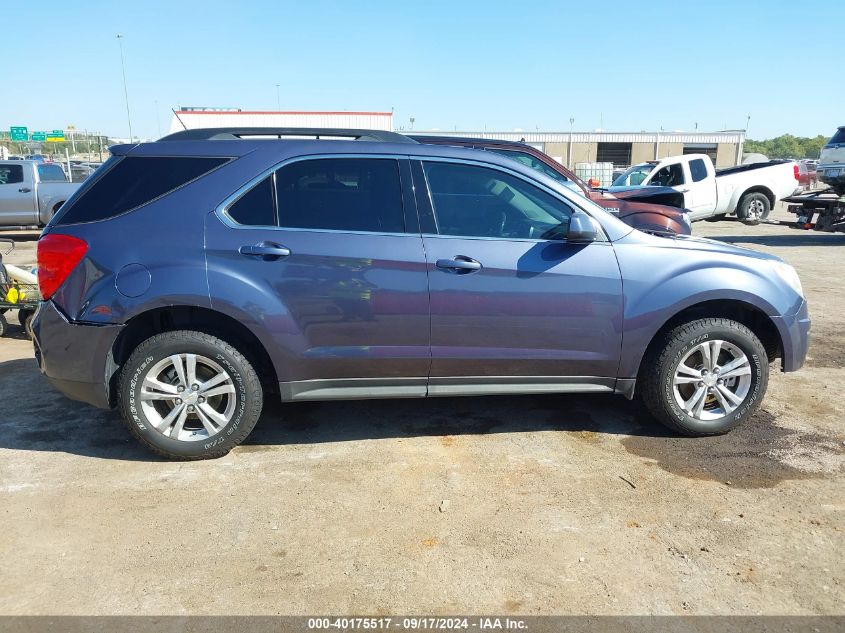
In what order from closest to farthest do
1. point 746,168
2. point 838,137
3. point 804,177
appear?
1. point 838,137
2. point 746,168
3. point 804,177

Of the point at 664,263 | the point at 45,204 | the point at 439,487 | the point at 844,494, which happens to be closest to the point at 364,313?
the point at 439,487

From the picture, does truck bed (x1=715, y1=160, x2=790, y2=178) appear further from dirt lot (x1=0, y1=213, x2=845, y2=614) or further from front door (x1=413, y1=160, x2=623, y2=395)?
front door (x1=413, y1=160, x2=623, y2=395)

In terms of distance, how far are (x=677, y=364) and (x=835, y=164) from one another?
13655 mm

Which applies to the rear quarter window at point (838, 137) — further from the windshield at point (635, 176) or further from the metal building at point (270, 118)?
the metal building at point (270, 118)

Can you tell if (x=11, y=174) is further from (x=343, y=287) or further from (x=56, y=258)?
(x=343, y=287)

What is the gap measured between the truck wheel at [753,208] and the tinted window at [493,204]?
15.5m

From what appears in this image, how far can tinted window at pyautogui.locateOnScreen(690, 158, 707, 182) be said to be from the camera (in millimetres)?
16656

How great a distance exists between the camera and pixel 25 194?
15.7m

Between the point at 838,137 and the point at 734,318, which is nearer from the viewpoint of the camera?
the point at 734,318

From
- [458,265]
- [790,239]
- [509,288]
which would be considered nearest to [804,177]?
[790,239]

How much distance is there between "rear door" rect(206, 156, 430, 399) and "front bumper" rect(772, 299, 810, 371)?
7.73 ft

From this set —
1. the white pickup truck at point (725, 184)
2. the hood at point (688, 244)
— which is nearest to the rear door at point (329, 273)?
the hood at point (688, 244)

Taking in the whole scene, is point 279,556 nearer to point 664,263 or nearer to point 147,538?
point 147,538

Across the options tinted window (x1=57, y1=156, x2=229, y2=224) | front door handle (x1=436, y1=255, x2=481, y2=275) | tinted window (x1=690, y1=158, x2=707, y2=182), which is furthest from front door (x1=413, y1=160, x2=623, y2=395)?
tinted window (x1=690, y1=158, x2=707, y2=182)
